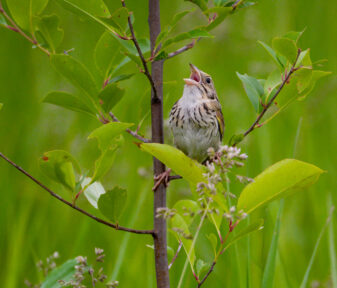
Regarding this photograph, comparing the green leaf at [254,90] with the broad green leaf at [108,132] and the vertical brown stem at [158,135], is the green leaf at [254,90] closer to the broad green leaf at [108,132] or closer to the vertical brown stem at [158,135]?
the vertical brown stem at [158,135]

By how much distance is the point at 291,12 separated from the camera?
593cm

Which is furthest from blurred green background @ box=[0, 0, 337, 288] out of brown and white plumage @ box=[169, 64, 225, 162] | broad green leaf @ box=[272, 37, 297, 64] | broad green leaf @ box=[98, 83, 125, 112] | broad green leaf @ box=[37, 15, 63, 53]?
broad green leaf @ box=[272, 37, 297, 64]

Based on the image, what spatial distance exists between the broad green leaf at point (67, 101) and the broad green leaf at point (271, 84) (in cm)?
55

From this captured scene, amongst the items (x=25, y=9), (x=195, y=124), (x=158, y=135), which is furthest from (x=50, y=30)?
(x=195, y=124)

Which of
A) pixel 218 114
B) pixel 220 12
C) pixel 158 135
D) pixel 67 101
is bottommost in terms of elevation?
pixel 218 114

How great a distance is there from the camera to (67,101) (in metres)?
1.79

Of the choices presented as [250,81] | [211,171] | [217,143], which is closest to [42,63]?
[217,143]

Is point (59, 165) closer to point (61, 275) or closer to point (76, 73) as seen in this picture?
point (76, 73)

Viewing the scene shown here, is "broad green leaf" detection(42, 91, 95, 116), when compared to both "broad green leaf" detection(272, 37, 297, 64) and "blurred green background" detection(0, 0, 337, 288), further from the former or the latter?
"broad green leaf" detection(272, 37, 297, 64)

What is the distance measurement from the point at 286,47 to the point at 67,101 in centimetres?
63

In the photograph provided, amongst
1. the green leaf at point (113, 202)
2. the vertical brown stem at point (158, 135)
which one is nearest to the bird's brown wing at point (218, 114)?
the vertical brown stem at point (158, 135)

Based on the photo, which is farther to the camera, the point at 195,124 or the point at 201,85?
the point at 201,85

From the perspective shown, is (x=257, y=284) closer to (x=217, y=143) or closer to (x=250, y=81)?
(x=217, y=143)

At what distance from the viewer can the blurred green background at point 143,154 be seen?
3166 millimetres
